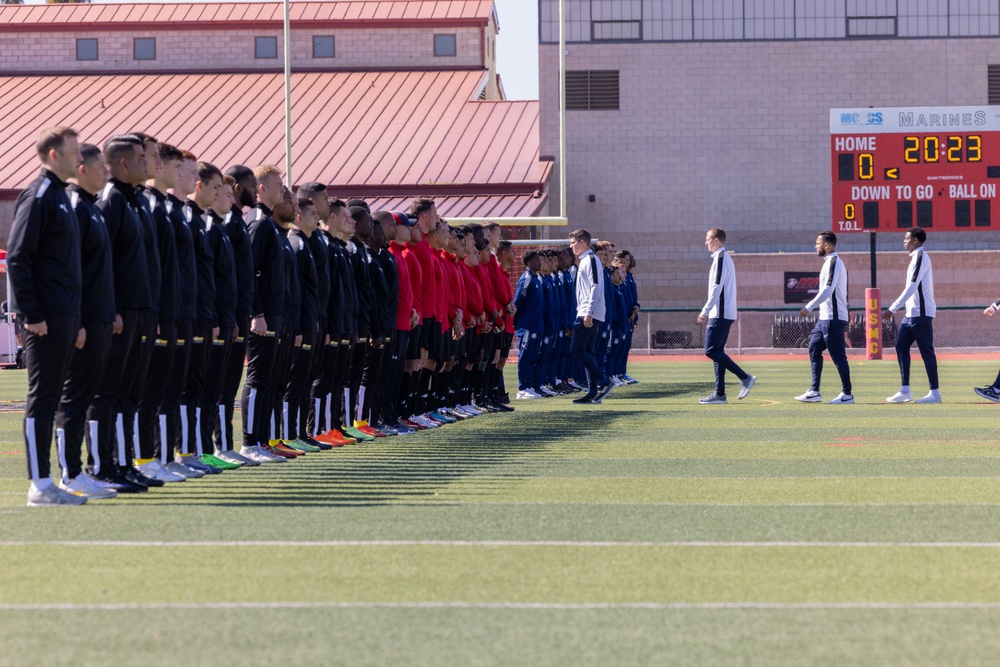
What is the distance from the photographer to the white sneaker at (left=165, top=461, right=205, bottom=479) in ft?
28.6

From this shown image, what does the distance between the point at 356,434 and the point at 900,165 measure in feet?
65.5

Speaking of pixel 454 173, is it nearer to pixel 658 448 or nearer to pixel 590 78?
pixel 590 78

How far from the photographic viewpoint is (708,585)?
523cm

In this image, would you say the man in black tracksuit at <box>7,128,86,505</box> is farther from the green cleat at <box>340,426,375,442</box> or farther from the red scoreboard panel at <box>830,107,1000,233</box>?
the red scoreboard panel at <box>830,107,1000,233</box>

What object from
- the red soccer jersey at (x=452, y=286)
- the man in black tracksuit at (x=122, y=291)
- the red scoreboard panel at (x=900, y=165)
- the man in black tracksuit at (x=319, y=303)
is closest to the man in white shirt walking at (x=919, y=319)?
the red soccer jersey at (x=452, y=286)

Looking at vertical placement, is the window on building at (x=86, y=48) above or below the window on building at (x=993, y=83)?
above

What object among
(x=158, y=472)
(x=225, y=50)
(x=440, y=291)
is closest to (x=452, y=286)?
(x=440, y=291)

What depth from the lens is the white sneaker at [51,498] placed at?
748cm

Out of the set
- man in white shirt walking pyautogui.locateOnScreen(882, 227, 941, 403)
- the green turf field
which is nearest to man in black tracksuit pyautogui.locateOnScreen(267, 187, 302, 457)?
the green turf field

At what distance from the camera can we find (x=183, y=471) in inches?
344

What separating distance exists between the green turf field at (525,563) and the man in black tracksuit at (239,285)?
539 mm

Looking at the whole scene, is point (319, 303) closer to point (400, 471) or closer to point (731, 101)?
point (400, 471)

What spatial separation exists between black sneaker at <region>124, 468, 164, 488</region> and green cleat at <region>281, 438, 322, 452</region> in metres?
2.13

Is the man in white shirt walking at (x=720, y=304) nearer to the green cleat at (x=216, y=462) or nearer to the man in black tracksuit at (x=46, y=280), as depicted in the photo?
the green cleat at (x=216, y=462)
